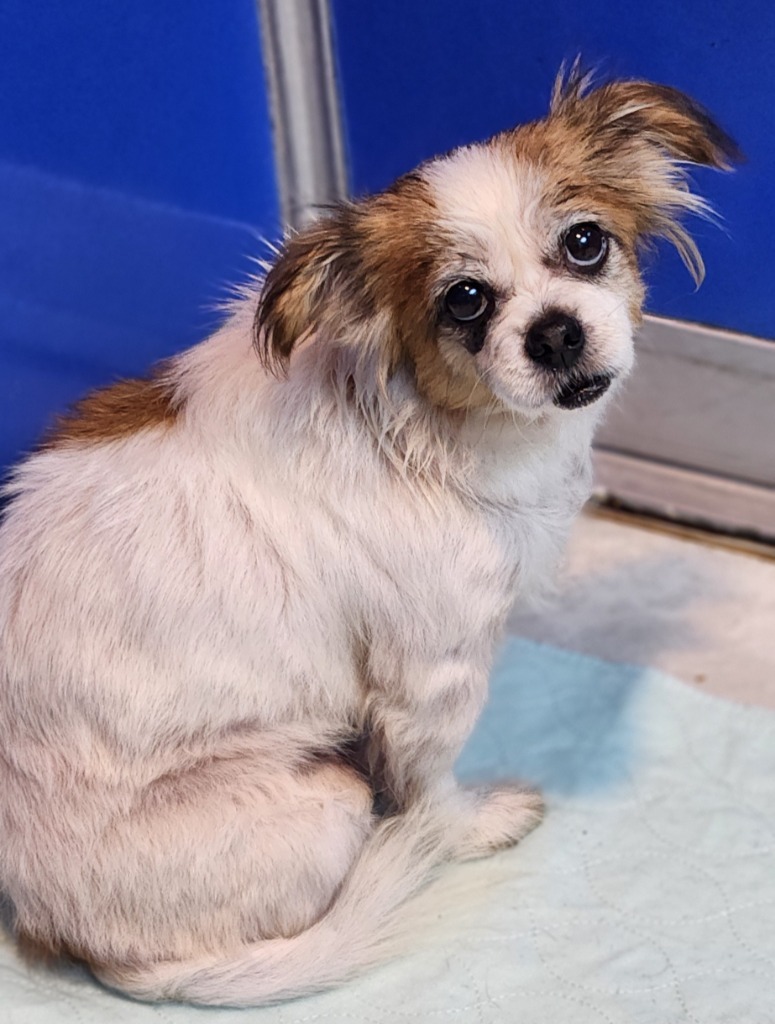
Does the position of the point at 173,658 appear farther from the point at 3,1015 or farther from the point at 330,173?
the point at 330,173

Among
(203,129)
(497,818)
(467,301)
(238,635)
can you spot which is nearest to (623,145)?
(467,301)

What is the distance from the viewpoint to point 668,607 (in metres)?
1.93

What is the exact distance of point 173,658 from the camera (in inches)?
50.7

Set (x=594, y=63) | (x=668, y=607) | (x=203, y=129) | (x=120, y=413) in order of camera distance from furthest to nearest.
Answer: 1. (x=668, y=607)
2. (x=203, y=129)
3. (x=594, y=63)
4. (x=120, y=413)

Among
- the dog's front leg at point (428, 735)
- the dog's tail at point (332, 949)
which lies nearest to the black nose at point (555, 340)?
the dog's front leg at point (428, 735)

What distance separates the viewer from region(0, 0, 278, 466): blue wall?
4.95ft

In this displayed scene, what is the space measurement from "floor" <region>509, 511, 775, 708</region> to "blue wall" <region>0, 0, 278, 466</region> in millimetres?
747

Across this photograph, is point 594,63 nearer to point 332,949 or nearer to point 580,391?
point 580,391

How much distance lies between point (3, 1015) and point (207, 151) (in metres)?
1.23

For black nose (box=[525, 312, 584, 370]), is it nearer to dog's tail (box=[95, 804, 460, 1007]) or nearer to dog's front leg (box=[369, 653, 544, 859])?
dog's front leg (box=[369, 653, 544, 859])

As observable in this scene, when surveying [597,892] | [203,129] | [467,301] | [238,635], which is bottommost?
[597,892]

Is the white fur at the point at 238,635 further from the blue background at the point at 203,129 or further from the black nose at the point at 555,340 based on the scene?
the blue background at the point at 203,129

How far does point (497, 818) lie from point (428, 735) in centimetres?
27

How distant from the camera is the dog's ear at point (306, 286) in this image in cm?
116
